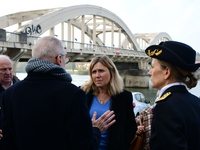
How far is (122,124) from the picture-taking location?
8.45 feet

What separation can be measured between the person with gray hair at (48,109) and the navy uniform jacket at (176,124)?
506 mm

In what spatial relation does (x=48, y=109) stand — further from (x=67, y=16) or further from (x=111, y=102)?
(x=67, y=16)

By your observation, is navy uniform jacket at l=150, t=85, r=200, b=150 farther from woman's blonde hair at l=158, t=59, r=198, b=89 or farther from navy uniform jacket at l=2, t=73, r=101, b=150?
navy uniform jacket at l=2, t=73, r=101, b=150

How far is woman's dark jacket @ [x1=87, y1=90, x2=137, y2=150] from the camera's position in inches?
97.6

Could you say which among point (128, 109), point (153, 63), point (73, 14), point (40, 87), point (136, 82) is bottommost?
point (136, 82)

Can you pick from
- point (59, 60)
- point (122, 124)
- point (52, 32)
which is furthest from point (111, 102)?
point (52, 32)

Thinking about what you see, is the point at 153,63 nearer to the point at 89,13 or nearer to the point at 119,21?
the point at 89,13

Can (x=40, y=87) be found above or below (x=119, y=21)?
below

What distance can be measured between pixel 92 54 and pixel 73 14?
18.4ft

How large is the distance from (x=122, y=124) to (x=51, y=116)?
1.18 meters

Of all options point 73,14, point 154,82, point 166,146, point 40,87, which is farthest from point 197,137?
point 73,14

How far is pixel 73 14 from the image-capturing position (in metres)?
26.0

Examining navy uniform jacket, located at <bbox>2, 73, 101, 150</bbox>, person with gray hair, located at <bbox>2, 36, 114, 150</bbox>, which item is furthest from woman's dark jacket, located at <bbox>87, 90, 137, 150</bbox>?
navy uniform jacket, located at <bbox>2, 73, 101, 150</bbox>

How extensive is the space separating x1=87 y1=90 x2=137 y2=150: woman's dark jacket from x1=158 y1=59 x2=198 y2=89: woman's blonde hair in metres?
0.99
